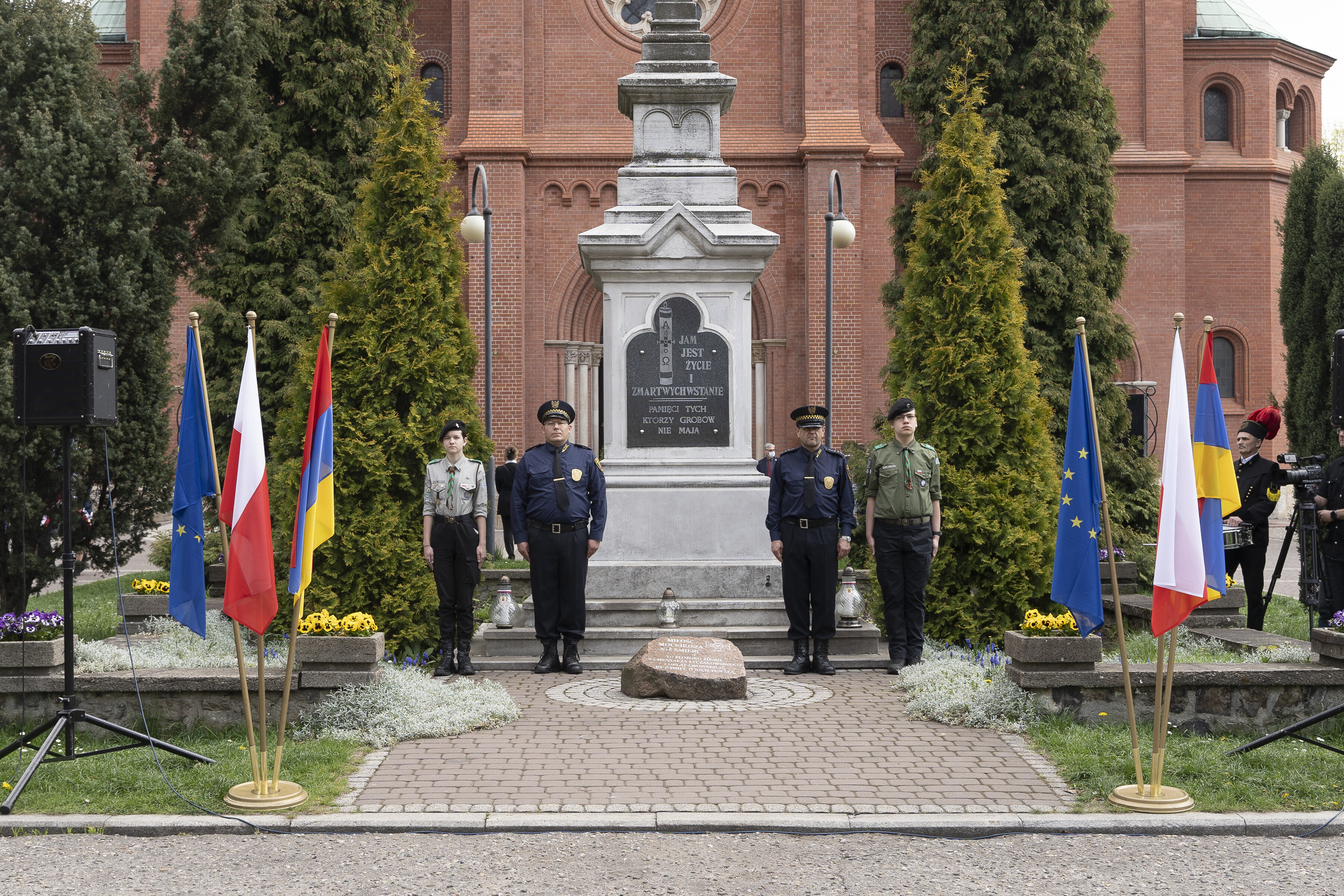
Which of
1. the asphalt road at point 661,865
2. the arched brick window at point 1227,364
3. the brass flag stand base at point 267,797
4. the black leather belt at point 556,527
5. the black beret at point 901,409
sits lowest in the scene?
the asphalt road at point 661,865

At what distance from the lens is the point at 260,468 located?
5.43 meters

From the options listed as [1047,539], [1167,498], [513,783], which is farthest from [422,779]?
[1047,539]

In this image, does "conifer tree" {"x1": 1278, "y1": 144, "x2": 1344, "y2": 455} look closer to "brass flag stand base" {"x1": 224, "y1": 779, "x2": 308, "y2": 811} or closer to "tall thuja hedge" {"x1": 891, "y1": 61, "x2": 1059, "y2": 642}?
"tall thuja hedge" {"x1": 891, "y1": 61, "x2": 1059, "y2": 642}

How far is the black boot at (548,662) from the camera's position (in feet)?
27.8

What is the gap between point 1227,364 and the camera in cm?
2547

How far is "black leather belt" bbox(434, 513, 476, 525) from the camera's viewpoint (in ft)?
27.7

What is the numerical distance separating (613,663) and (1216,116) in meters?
22.8

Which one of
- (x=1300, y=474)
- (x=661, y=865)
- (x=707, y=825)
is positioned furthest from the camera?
(x=1300, y=474)

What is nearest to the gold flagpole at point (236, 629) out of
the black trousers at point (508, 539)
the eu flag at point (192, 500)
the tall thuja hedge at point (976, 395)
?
the eu flag at point (192, 500)

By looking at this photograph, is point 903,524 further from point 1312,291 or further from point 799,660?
point 1312,291

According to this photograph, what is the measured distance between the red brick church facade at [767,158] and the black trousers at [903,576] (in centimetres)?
1182

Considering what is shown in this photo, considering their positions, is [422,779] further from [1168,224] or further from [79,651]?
[1168,224]

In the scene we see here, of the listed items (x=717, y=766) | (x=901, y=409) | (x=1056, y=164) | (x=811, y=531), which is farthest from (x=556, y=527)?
(x=1056, y=164)

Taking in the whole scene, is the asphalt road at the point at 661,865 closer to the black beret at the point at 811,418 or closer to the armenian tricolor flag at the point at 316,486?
the armenian tricolor flag at the point at 316,486
